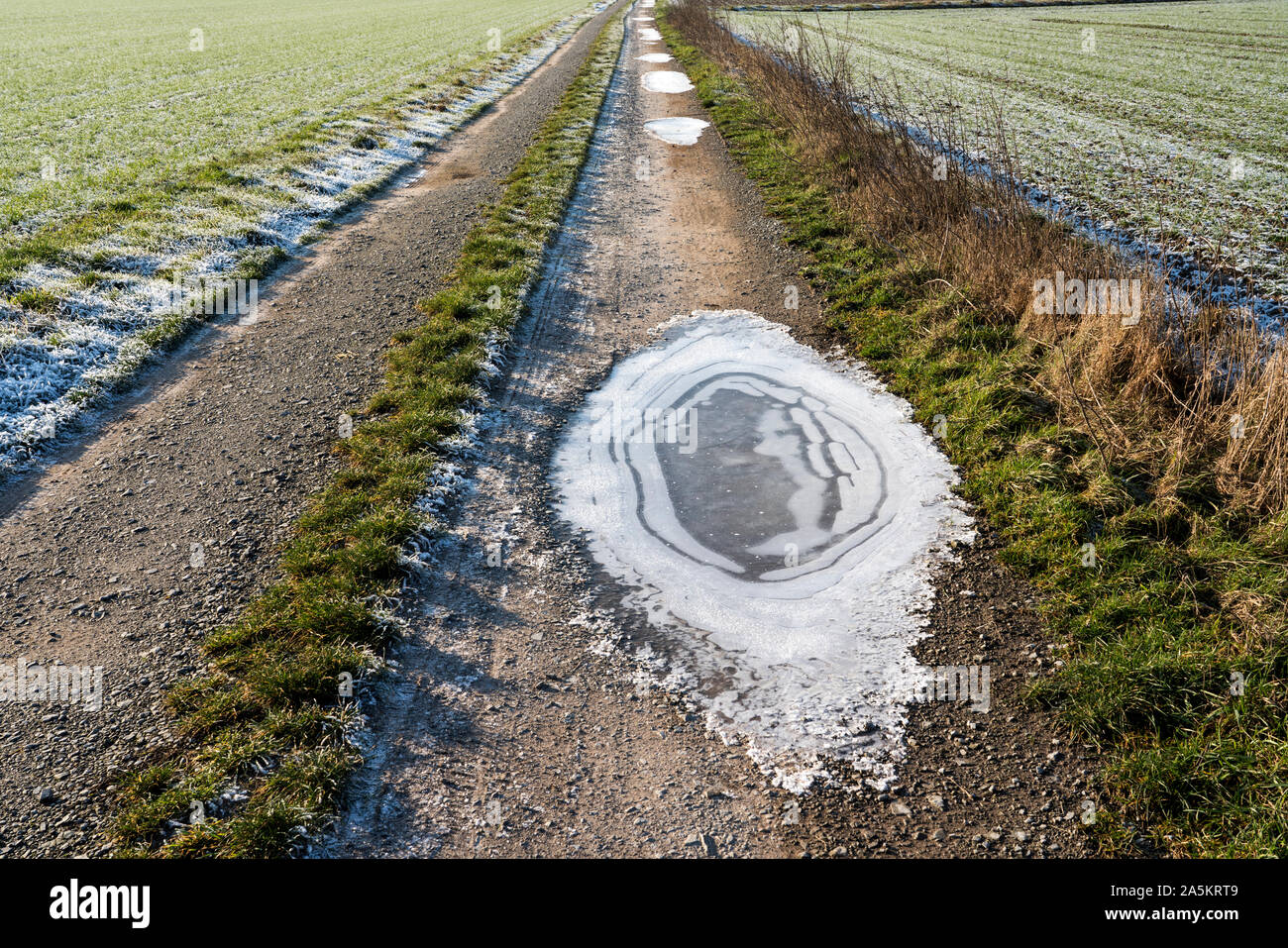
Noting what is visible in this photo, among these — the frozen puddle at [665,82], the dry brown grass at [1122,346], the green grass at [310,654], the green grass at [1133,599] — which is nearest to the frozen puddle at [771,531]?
the green grass at [1133,599]

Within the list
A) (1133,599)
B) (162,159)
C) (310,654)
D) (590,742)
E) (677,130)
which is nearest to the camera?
(590,742)

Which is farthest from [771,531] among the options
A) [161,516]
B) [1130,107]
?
[1130,107]

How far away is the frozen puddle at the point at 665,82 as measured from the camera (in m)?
21.8

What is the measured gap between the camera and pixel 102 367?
6.96 metres

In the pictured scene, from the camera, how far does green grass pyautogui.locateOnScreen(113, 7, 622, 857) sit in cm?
320

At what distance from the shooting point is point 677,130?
16859 millimetres

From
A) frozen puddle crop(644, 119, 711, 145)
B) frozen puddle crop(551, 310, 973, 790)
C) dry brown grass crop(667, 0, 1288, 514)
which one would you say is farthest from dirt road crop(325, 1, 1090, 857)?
frozen puddle crop(644, 119, 711, 145)

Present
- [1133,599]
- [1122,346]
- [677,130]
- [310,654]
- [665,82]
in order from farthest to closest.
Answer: [665,82] < [677,130] < [1122,346] < [1133,599] < [310,654]

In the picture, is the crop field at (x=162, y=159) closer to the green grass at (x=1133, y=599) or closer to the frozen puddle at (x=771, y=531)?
the frozen puddle at (x=771, y=531)

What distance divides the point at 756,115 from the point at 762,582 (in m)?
14.4

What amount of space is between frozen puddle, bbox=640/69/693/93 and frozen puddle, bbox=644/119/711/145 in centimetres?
463

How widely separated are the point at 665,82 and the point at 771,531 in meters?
21.6

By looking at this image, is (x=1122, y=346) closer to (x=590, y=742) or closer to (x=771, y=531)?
(x=771, y=531)
